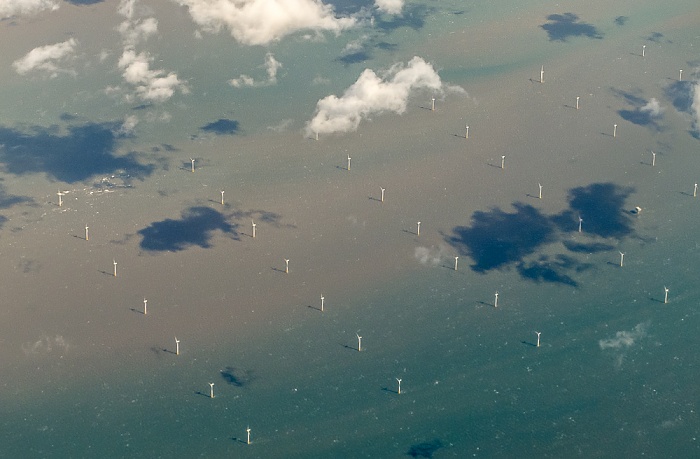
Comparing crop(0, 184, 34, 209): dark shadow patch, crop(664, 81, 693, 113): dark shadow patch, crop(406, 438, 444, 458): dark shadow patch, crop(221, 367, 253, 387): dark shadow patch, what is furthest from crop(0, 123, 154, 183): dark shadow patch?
crop(664, 81, 693, 113): dark shadow patch

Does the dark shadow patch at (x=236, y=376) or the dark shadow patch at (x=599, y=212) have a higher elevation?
the dark shadow patch at (x=599, y=212)

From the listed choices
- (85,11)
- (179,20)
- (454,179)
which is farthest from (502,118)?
(85,11)

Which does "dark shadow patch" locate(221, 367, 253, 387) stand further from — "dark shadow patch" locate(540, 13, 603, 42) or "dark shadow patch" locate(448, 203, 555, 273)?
"dark shadow patch" locate(540, 13, 603, 42)

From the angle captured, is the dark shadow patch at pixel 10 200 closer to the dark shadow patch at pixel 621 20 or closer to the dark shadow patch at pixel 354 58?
the dark shadow patch at pixel 354 58

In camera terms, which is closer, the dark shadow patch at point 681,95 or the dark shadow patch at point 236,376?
the dark shadow patch at point 236,376

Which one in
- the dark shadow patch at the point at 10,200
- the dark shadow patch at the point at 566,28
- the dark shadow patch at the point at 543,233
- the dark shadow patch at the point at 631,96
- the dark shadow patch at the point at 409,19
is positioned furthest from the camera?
the dark shadow patch at the point at 409,19

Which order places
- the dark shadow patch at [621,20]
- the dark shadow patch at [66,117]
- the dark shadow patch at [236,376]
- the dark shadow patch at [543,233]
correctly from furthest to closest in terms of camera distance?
the dark shadow patch at [621,20] < the dark shadow patch at [66,117] < the dark shadow patch at [543,233] < the dark shadow patch at [236,376]

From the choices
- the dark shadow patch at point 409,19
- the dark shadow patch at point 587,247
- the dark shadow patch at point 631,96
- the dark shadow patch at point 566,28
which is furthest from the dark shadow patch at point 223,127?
the dark shadow patch at point 631,96

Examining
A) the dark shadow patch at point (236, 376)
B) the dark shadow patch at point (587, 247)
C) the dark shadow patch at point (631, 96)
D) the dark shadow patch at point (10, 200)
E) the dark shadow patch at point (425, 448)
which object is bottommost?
the dark shadow patch at point (425, 448)
